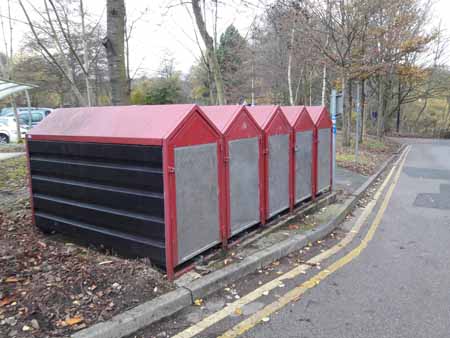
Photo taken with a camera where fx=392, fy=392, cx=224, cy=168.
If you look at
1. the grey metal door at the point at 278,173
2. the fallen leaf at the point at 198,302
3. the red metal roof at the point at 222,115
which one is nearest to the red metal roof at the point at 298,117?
the grey metal door at the point at 278,173

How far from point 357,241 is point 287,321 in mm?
2651

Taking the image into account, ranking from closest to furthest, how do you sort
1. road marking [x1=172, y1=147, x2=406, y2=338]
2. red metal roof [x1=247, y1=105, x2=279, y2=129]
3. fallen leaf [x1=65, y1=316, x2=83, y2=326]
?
1. fallen leaf [x1=65, y1=316, x2=83, y2=326]
2. road marking [x1=172, y1=147, x2=406, y2=338]
3. red metal roof [x1=247, y1=105, x2=279, y2=129]

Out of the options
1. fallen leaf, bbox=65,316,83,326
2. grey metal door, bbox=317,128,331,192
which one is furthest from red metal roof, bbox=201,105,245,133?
grey metal door, bbox=317,128,331,192

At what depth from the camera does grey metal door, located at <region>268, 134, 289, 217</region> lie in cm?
565

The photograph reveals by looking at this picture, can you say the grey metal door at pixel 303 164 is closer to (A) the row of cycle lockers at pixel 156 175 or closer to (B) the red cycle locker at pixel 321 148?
(B) the red cycle locker at pixel 321 148

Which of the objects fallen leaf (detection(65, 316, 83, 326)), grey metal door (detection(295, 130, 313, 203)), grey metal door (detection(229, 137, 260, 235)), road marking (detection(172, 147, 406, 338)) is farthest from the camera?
grey metal door (detection(295, 130, 313, 203))

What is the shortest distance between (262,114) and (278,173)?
91 centimetres

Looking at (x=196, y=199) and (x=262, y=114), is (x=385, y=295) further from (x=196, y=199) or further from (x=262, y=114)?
(x=262, y=114)

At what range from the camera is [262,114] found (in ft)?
18.6

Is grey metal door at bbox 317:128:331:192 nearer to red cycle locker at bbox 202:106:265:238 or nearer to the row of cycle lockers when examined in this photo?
the row of cycle lockers

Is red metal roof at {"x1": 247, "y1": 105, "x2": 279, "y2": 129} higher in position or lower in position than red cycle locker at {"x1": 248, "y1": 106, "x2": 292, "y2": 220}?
higher

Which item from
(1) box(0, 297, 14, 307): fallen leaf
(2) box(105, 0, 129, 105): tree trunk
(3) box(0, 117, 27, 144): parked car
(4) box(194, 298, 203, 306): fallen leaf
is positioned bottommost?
(4) box(194, 298, 203, 306): fallen leaf

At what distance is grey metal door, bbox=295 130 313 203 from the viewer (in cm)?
643

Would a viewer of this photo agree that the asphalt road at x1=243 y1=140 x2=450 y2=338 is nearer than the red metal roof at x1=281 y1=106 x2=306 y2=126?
Yes
